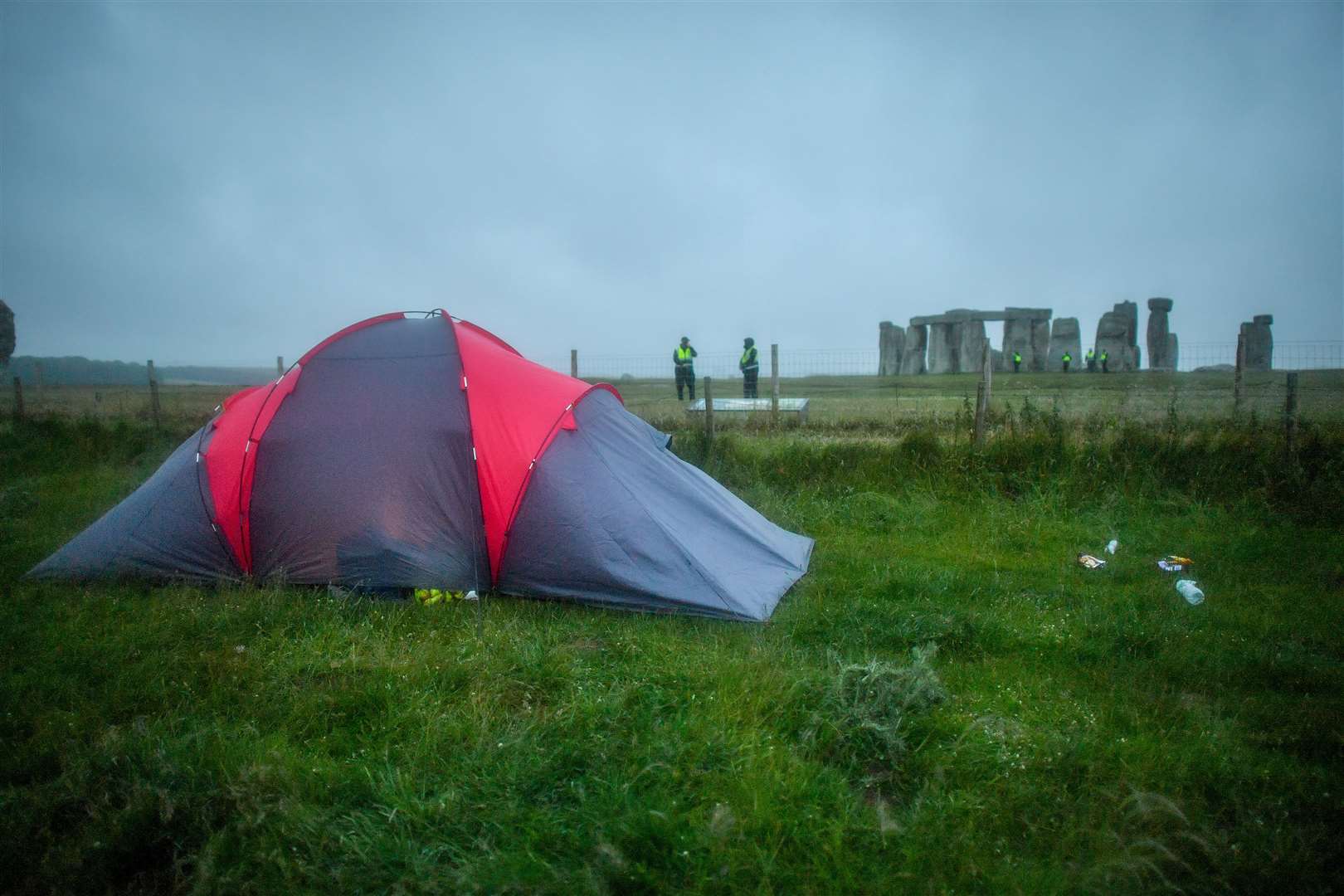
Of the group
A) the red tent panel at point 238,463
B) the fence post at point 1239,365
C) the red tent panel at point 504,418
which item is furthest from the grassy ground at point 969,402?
the red tent panel at point 238,463

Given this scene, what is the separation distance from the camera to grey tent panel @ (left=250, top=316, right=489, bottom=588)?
16.9 feet

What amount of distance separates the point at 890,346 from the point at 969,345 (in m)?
4.24

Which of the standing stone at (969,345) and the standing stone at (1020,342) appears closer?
the standing stone at (969,345)

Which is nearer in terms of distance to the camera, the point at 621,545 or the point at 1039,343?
the point at 621,545

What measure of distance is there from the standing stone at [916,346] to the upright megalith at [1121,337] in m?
6.57

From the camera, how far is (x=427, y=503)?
521 cm

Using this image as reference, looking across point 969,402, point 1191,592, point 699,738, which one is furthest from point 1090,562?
point 699,738

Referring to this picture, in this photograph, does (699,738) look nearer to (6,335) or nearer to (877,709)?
(877,709)

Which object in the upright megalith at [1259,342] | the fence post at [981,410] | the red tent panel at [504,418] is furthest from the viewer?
the upright megalith at [1259,342]

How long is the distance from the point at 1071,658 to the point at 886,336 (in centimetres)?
3317

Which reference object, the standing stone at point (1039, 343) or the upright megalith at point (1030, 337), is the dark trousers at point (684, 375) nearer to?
the upright megalith at point (1030, 337)

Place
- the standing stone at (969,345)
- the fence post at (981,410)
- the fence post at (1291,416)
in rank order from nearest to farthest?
the fence post at (1291,416)
the fence post at (981,410)
the standing stone at (969,345)

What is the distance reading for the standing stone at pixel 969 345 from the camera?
32219 millimetres

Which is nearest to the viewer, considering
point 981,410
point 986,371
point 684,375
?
point 981,410
